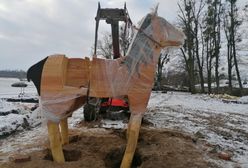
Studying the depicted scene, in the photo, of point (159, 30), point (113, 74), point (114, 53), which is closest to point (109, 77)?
point (113, 74)

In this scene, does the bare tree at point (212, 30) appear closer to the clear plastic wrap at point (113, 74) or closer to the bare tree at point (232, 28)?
the bare tree at point (232, 28)

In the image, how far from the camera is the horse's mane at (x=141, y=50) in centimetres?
610

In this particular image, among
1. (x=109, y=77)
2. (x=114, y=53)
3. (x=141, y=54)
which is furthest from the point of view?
(x=114, y=53)

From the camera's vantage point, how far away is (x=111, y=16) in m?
9.59

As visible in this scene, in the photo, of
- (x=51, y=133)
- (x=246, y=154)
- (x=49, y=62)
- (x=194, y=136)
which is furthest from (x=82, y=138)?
(x=246, y=154)

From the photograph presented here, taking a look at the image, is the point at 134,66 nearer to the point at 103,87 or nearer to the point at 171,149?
the point at 103,87

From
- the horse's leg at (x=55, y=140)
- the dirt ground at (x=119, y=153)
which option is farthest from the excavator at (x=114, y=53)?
the horse's leg at (x=55, y=140)

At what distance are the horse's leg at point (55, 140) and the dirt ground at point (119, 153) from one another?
14cm

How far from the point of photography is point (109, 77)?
6.21 meters

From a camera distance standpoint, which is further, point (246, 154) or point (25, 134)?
point (25, 134)

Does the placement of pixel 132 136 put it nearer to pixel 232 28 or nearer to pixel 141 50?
pixel 141 50

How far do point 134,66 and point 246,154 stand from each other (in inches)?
144

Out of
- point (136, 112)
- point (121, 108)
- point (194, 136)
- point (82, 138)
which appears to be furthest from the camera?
point (121, 108)

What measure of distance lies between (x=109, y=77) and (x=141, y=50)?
76 cm
